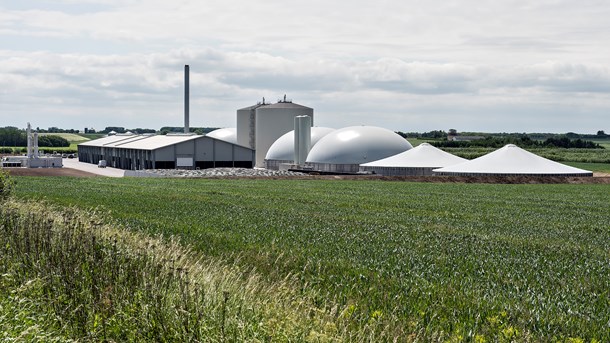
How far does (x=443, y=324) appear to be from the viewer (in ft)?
41.6

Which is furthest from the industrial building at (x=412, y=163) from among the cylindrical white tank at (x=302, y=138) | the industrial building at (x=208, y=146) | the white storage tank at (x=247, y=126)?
the white storage tank at (x=247, y=126)

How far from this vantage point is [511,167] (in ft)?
256

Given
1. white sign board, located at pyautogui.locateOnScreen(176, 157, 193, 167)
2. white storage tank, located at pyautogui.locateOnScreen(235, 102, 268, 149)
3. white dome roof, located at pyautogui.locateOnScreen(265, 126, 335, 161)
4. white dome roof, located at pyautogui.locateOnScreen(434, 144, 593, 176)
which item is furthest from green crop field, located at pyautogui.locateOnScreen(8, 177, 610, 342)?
white storage tank, located at pyautogui.locateOnScreen(235, 102, 268, 149)

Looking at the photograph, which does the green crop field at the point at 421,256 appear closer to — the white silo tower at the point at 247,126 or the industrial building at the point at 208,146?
the industrial building at the point at 208,146

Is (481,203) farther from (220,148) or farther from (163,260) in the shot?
(220,148)

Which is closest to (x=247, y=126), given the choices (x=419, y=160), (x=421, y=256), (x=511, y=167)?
(x=419, y=160)

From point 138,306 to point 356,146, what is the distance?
86304 millimetres

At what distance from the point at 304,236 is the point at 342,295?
8951 mm

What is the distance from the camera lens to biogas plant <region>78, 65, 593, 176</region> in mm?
80812

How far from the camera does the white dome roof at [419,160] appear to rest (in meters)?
88.1

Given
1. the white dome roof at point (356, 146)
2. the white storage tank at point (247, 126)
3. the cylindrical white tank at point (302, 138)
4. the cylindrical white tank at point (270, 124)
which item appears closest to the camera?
the white dome roof at point (356, 146)

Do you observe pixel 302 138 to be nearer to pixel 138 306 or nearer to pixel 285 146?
pixel 285 146

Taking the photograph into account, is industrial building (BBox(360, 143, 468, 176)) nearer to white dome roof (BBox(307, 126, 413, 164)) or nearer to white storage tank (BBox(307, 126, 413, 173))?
white storage tank (BBox(307, 126, 413, 173))

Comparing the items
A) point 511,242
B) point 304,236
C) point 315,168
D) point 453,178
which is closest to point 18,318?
point 304,236
